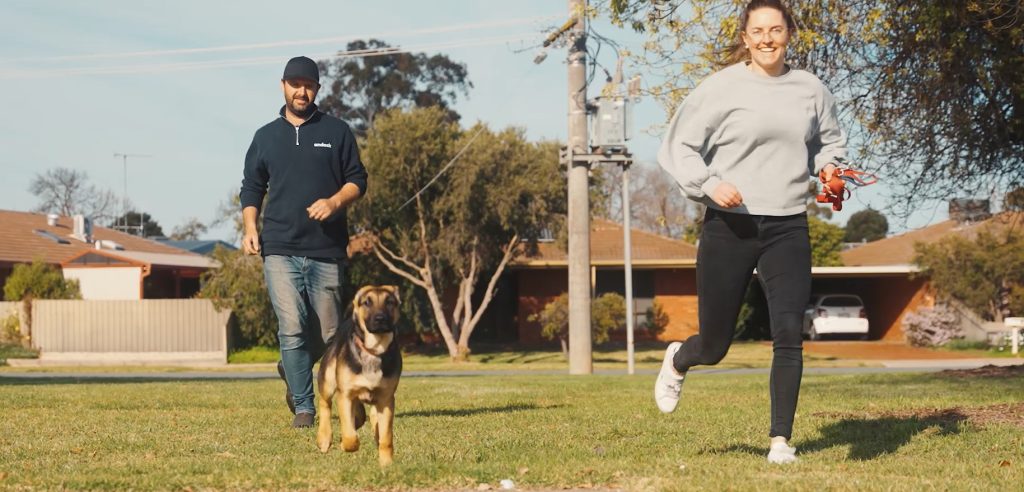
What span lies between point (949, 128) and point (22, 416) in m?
9.28

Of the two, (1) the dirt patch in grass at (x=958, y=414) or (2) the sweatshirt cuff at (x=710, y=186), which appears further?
(1) the dirt patch in grass at (x=958, y=414)

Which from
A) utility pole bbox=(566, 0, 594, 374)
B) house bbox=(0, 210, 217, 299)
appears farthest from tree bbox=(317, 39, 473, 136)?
utility pole bbox=(566, 0, 594, 374)

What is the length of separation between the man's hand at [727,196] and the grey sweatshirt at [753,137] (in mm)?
79

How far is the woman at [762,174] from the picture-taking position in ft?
19.0

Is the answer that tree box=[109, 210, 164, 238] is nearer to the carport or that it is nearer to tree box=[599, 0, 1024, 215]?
the carport

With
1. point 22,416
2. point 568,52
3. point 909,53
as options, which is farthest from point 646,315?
point 22,416

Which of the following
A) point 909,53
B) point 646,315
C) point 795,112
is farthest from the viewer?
point 646,315

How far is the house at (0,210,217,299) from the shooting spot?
125 feet

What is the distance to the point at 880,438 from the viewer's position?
23.2 feet

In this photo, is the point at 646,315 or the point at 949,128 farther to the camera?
the point at 646,315

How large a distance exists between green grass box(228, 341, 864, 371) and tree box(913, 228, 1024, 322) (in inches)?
192

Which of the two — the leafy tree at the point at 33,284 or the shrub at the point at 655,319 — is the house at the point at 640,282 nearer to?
the shrub at the point at 655,319

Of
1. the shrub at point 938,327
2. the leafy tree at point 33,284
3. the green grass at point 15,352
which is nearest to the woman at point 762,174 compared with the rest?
the green grass at point 15,352

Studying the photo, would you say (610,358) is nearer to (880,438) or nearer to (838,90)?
(838,90)
